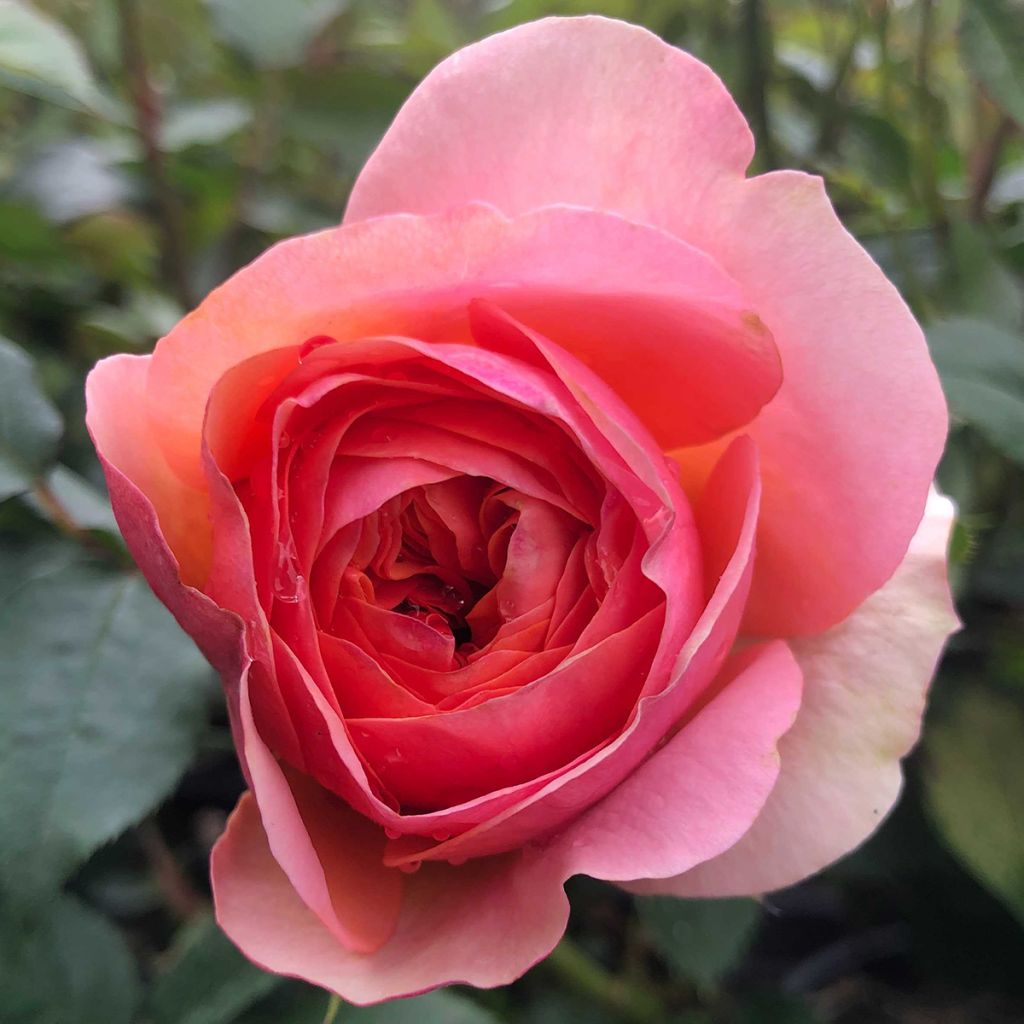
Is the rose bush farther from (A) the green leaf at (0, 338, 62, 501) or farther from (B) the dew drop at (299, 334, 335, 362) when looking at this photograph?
(A) the green leaf at (0, 338, 62, 501)

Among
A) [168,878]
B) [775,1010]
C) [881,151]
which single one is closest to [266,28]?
[881,151]

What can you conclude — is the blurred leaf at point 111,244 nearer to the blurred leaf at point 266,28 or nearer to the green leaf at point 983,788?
the blurred leaf at point 266,28

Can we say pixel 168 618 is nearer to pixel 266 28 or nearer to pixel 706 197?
pixel 706 197

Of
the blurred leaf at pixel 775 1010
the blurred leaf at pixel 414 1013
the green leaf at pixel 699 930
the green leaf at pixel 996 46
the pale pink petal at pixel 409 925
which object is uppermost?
the green leaf at pixel 996 46

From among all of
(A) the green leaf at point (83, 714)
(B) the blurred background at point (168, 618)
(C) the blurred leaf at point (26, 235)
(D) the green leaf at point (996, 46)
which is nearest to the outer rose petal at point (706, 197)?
(B) the blurred background at point (168, 618)

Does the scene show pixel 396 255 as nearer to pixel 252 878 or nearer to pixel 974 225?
pixel 252 878

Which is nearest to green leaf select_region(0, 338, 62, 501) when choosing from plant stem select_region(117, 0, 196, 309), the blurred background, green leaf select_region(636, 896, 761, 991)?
the blurred background
